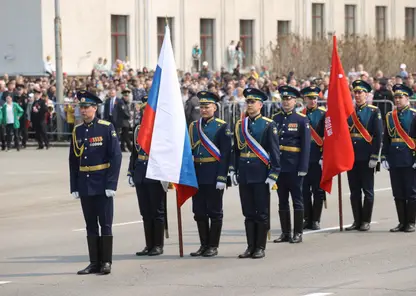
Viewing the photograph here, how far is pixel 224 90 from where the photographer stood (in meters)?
32.8

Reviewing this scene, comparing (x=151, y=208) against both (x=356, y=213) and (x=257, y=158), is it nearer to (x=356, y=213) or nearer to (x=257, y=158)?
(x=257, y=158)

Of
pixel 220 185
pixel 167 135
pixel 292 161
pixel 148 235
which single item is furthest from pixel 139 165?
pixel 292 161

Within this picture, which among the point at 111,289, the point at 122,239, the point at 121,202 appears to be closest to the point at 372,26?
the point at 121,202

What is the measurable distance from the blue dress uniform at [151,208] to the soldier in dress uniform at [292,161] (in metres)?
1.64

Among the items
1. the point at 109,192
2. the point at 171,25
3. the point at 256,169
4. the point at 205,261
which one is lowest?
the point at 205,261

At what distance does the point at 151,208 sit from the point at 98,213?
122 cm

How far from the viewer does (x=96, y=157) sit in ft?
42.3

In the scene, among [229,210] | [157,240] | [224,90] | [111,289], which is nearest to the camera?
[111,289]

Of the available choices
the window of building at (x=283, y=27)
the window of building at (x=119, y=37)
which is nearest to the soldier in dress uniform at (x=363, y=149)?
the window of building at (x=119, y=37)

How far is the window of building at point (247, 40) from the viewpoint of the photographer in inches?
2063

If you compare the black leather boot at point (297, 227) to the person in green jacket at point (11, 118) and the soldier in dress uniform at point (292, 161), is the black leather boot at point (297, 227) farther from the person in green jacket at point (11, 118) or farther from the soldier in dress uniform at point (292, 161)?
the person in green jacket at point (11, 118)

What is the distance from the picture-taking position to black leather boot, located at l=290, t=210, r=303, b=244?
1475cm

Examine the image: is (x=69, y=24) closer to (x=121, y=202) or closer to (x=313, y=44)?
(x=313, y=44)

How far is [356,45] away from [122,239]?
103 feet
